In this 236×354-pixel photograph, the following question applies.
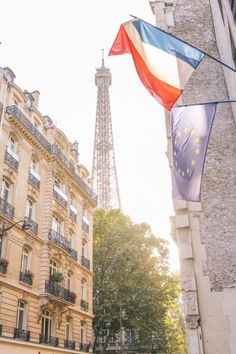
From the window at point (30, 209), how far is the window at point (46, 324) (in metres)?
6.62

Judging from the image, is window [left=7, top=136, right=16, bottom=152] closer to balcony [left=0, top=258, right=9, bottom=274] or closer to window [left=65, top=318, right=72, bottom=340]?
balcony [left=0, top=258, right=9, bottom=274]

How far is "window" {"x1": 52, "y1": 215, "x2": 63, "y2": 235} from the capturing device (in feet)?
102

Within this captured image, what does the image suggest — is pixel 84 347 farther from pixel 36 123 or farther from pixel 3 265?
pixel 36 123

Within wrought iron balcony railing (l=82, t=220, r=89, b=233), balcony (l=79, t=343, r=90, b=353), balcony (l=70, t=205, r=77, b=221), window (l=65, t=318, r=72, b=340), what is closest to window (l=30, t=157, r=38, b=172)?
balcony (l=70, t=205, r=77, b=221)

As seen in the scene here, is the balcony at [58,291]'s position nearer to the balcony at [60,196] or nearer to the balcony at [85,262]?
the balcony at [85,262]

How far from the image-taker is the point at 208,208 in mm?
10008

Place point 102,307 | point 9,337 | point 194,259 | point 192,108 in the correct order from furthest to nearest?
point 102,307 → point 9,337 → point 194,259 → point 192,108

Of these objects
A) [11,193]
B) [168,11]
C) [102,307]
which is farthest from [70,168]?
[168,11]

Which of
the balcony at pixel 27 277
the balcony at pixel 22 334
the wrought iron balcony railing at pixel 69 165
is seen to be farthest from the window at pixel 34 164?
the balcony at pixel 22 334

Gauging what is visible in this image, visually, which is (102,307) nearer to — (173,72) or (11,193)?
(11,193)

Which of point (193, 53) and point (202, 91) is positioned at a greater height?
point (202, 91)

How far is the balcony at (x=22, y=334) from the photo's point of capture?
23.1m

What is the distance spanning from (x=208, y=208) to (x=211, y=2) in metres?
7.31

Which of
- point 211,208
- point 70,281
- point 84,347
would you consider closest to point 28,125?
point 70,281
